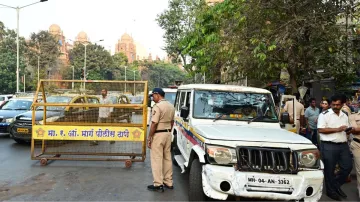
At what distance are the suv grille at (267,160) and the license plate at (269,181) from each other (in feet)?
0.32

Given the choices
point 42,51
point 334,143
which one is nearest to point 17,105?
point 334,143

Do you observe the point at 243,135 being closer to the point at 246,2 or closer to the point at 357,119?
the point at 357,119

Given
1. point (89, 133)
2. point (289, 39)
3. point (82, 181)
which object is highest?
point (289, 39)

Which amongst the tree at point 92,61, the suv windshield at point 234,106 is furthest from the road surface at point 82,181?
the tree at point 92,61

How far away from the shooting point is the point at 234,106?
5.99 metres

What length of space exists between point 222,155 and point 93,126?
12.7ft

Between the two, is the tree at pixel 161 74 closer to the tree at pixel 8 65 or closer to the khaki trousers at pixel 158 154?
the tree at pixel 8 65

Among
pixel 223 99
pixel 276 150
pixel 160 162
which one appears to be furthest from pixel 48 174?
pixel 276 150

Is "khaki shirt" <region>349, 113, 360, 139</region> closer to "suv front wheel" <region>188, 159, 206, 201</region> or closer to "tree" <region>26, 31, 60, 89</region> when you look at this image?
"suv front wheel" <region>188, 159, 206, 201</region>

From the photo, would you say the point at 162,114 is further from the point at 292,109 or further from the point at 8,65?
the point at 8,65

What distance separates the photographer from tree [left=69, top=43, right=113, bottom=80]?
197 ft

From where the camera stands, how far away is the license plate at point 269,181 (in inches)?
165

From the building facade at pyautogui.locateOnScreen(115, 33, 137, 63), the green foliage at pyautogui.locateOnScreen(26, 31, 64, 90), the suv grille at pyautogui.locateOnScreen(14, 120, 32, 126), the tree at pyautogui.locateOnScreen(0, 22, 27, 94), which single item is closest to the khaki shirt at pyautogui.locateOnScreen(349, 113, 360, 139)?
the suv grille at pyautogui.locateOnScreen(14, 120, 32, 126)

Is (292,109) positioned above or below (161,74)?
below
